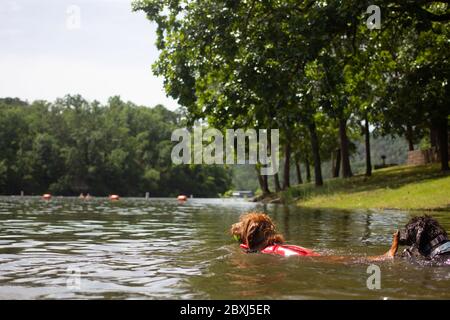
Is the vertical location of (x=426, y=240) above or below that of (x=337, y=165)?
below

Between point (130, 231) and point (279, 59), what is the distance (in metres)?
8.29

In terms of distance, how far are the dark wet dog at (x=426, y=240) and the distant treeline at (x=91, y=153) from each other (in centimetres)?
11514

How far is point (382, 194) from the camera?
32125 millimetres

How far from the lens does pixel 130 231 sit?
15773mm

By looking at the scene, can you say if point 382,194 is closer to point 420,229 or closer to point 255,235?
point 255,235

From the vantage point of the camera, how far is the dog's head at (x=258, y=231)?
30.1ft

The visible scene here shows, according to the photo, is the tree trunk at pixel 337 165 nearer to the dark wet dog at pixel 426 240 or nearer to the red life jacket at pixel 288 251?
the red life jacket at pixel 288 251

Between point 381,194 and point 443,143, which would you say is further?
point 443,143

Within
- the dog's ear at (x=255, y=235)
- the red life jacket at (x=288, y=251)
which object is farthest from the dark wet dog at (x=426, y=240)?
the dog's ear at (x=255, y=235)

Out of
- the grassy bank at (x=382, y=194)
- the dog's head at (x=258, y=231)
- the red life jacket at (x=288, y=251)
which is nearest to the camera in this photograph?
the red life jacket at (x=288, y=251)

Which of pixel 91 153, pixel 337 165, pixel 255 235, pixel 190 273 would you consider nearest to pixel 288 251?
pixel 255 235

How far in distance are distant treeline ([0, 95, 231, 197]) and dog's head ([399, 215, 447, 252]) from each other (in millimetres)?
115123

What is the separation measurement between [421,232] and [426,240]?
0.62 ft

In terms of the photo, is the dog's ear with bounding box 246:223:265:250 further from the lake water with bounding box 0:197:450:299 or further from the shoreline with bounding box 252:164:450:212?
the shoreline with bounding box 252:164:450:212
